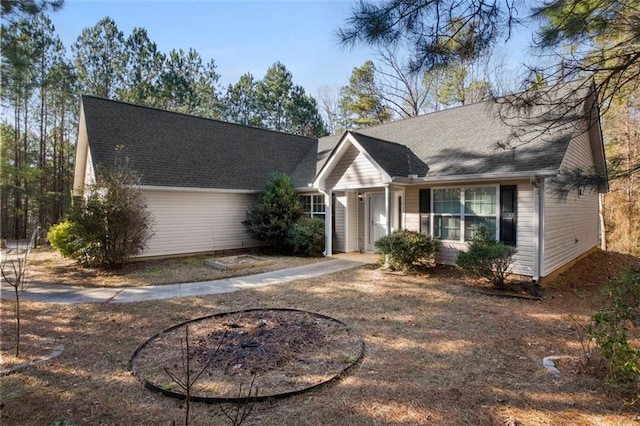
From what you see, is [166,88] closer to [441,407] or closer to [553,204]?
[553,204]

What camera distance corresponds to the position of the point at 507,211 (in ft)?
28.8

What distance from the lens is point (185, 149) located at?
44.7 ft

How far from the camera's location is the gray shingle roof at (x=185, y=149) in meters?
11.9

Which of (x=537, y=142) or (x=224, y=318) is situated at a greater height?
(x=537, y=142)

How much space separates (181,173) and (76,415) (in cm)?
1029

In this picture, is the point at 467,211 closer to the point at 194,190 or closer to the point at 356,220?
the point at 356,220

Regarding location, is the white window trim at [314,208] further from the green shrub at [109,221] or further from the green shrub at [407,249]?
the green shrub at [109,221]

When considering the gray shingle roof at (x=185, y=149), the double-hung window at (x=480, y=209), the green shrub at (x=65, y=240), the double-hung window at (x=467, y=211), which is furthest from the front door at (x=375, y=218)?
the green shrub at (x=65, y=240)

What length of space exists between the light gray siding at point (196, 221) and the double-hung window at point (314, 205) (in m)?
2.21

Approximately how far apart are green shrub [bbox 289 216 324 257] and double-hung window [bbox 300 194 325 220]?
3.05ft

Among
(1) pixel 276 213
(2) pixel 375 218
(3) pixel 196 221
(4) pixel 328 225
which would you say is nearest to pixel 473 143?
(2) pixel 375 218

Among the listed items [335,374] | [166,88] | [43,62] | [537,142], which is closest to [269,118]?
[166,88]

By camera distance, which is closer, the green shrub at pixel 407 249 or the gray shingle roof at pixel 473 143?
the gray shingle roof at pixel 473 143

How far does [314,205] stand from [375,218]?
2.71m
